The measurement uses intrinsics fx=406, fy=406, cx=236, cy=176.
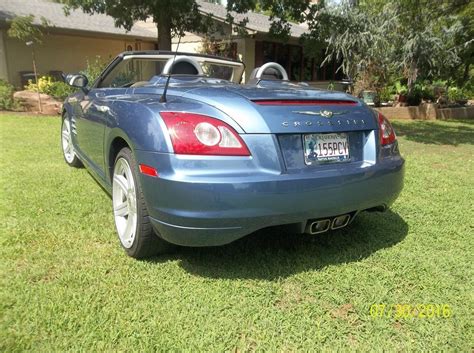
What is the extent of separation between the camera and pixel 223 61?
175 inches

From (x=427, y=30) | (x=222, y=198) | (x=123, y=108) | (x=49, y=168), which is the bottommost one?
(x=49, y=168)

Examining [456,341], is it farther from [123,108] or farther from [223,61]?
[223,61]

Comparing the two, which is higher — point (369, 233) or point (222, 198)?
point (222, 198)

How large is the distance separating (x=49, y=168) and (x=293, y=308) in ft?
13.2

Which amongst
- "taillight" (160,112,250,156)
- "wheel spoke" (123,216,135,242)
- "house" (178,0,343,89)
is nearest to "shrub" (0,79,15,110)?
"house" (178,0,343,89)

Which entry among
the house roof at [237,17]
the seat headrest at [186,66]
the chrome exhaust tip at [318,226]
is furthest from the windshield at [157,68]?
the house roof at [237,17]

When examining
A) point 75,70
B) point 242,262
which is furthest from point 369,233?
point 75,70

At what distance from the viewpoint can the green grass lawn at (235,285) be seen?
81.9 inches

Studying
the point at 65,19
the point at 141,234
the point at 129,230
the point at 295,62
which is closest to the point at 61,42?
the point at 65,19

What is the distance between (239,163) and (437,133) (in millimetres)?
9287

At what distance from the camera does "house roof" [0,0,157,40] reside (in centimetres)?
1580

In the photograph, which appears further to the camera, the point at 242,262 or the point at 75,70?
the point at 75,70

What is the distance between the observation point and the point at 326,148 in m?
2.56
